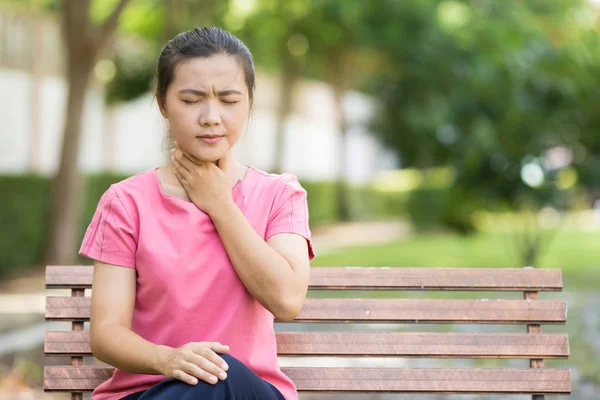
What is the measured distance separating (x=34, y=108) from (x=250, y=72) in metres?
12.9

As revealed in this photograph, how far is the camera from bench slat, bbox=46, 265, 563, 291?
10.3 ft

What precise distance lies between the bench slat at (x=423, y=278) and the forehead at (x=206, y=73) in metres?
0.91

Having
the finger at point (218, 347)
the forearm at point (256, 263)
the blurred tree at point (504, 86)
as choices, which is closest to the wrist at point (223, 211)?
A: the forearm at point (256, 263)

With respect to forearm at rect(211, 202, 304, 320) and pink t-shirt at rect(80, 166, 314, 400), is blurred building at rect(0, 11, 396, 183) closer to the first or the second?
pink t-shirt at rect(80, 166, 314, 400)

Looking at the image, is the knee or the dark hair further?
the dark hair

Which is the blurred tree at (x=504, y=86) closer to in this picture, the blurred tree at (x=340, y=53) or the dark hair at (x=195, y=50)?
the blurred tree at (x=340, y=53)

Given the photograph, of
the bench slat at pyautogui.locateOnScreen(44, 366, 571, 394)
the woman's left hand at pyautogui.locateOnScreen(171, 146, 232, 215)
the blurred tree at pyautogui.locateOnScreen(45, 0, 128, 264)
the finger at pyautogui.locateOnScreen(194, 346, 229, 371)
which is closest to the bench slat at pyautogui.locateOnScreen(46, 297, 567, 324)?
the bench slat at pyautogui.locateOnScreen(44, 366, 571, 394)

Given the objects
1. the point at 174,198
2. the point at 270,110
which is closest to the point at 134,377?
the point at 174,198

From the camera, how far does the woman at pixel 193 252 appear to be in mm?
2451

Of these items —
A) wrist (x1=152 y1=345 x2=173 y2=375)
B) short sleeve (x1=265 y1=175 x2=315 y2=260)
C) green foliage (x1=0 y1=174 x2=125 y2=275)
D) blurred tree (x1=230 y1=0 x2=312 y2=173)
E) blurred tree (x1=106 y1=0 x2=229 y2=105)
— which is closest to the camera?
wrist (x1=152 y1=345 x2=173 y2=375)

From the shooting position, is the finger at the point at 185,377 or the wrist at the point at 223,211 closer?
the finger at the point at 185,377

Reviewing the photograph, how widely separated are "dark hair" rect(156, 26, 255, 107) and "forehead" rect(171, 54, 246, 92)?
0.05ft

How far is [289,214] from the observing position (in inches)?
102

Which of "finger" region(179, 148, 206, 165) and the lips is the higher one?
the lips
